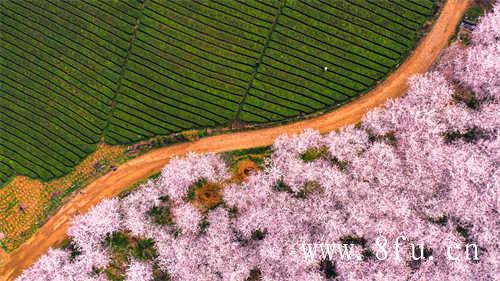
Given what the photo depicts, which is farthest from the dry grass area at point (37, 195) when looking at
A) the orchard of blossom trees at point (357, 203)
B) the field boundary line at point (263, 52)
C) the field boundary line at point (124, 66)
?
the field boundary line at point (263, 52)

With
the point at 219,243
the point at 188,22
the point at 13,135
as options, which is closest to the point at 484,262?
the point at 219,243

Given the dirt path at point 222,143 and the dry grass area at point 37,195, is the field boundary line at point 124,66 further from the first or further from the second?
the dirt path at point 222,143

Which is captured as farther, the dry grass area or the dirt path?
the dry grass area

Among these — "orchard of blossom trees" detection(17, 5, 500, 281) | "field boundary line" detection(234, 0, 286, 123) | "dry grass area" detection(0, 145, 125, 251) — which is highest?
"field boundary line" detection(234, 0, 286, 123)

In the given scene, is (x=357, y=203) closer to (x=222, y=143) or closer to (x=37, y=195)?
(x=222, y=143)

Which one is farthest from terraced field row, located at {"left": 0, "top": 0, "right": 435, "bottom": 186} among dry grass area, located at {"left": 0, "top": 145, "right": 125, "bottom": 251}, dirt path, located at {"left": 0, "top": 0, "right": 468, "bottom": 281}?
dirt path, located at {"left": 0, "top": 0, "right": 468, "bottom": 281}

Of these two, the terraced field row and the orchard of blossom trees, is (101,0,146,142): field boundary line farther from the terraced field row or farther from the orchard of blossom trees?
the orchard of blossom trees
